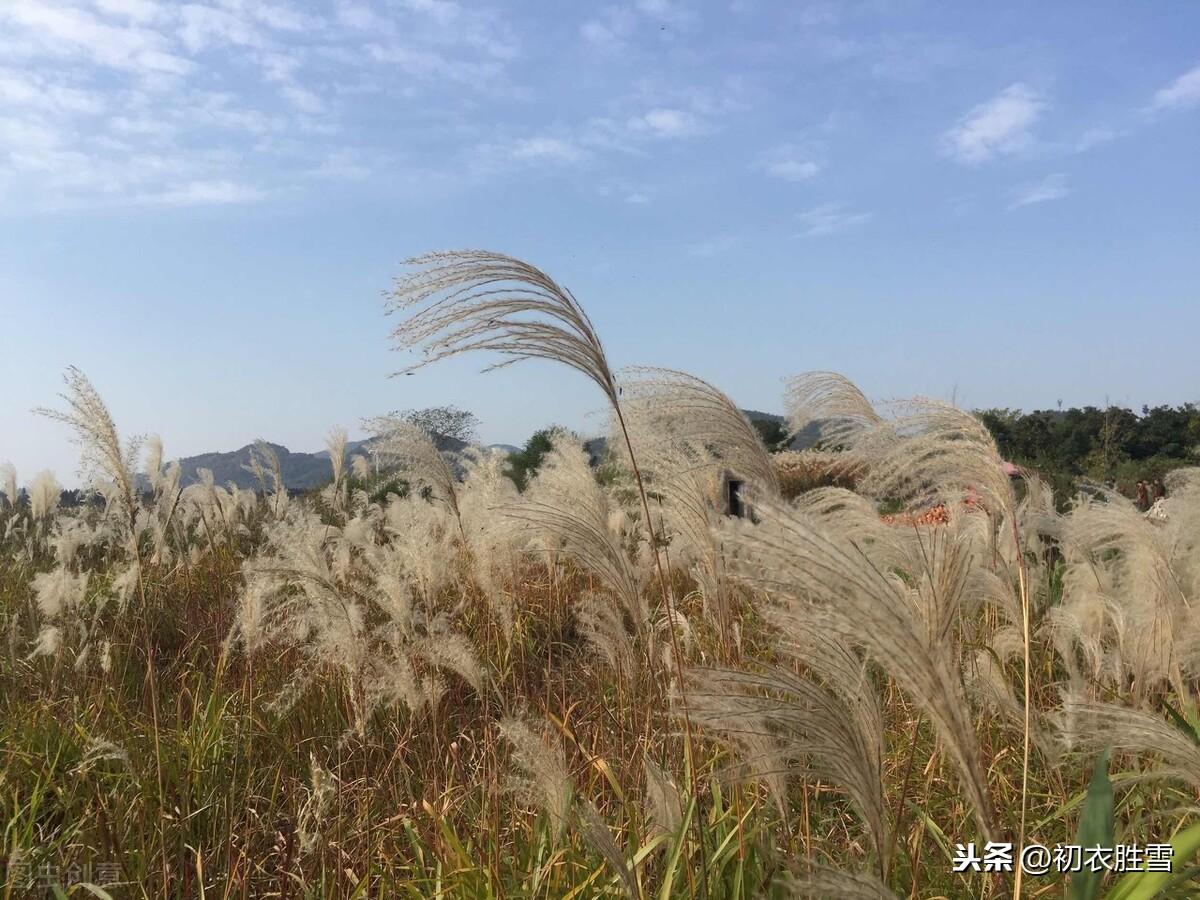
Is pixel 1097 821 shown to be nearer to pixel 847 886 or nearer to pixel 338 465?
pixel 847 886

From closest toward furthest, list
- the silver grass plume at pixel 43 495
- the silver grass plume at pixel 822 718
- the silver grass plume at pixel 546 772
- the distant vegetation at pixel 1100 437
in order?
the silver grass plume at pixel 822 718 → the silver grass plume at pixel 546 772 → the silver grass plume at pixel 43 495 → the distant vegetation at pixel 1100 437

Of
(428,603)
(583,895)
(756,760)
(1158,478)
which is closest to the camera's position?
(756,760)

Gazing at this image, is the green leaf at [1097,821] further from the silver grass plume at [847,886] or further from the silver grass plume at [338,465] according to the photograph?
the silver grass plume at [338,465]

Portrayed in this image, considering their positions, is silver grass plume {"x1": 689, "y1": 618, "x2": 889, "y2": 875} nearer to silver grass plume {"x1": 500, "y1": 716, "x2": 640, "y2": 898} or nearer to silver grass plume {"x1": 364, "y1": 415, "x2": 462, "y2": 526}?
silver grass plume {"x1": 500, "y1": 716, "x2": 640, "y2": 898}

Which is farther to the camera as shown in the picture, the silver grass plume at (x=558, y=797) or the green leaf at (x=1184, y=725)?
the green leaf at (x=1184, y=725)

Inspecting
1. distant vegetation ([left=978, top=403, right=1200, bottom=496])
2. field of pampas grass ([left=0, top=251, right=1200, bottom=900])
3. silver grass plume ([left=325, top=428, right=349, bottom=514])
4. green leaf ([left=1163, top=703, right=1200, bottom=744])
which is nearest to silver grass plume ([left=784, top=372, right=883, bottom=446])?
field of pampas grass ([left=0, top=251, right=1200, bottom=900])

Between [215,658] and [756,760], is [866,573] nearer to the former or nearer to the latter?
A: [756,760]

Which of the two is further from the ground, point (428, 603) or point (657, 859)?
point (428, 603)

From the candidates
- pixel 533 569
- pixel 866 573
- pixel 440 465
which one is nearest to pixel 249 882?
pixel 866 573

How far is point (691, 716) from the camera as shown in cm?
166

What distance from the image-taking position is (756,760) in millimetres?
1597

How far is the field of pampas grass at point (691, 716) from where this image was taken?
5.00 feet

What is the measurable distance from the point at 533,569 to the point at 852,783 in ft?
17.8

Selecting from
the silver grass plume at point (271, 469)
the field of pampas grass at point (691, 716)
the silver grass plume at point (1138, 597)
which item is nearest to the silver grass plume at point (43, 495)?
the silver grass plume at point (271, 469)
